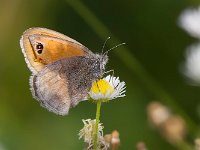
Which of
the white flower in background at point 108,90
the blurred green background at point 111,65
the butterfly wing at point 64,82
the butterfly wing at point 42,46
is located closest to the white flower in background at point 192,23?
the blurred green background at point 111,65

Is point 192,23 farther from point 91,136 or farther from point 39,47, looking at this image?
point 91,136

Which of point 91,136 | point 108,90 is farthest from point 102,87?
point 91,136

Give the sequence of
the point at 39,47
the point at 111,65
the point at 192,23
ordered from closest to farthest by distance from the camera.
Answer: the point at 39,47 → the point at 192,23 → the point at 111,65

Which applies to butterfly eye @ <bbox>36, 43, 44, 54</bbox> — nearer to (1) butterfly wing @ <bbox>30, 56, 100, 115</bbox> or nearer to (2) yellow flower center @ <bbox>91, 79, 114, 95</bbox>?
(1) butterfly wing @ <bbox>30, 56, 100, 115</bbox>

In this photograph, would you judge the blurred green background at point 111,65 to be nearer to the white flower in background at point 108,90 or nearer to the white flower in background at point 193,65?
the white flower in background at point 193,65

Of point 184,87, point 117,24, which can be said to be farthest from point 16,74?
point 184,87

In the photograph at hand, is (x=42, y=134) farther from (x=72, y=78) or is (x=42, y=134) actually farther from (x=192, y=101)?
(x=72, y=78)
